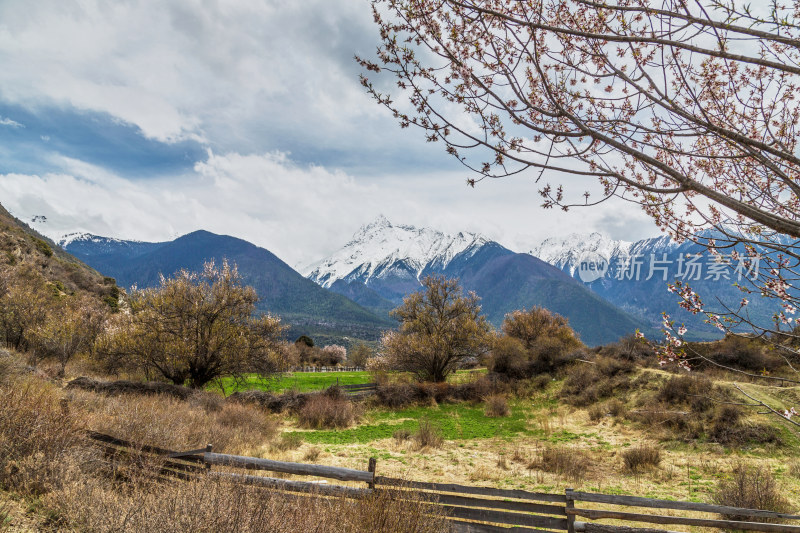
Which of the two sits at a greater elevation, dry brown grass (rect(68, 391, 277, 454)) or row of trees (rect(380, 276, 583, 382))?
row of trees (rect(380, 276, 583, 382))

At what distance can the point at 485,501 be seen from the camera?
27.6 feet

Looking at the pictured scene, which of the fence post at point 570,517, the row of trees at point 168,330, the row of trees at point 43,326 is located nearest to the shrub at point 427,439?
the fence post at point 570,517

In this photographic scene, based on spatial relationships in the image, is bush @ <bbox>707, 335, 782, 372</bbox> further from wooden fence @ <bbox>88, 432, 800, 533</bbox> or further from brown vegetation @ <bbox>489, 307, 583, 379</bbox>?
wooden fence @ <bbox>88, 432, 800, 533</bbox>

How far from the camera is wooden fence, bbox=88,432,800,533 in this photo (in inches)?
276

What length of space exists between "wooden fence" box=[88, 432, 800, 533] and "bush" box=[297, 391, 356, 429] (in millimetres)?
11631

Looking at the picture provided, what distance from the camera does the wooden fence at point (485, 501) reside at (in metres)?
7.01

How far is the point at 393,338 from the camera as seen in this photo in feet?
106

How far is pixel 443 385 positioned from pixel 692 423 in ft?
50.8

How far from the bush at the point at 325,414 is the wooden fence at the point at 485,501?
458 inches

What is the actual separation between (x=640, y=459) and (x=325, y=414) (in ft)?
48.4

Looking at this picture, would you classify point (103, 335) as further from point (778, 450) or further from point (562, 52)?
point (778, 450)

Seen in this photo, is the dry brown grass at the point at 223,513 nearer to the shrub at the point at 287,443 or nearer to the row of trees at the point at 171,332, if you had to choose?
the shrub at the point at 287,443

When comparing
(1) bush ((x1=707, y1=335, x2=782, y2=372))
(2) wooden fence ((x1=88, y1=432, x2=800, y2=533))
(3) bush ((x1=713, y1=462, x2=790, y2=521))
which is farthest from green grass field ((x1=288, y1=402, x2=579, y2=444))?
(1) bush ((x1=707, y1=335, x2=782, y2=372))

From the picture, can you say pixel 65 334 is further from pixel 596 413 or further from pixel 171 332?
pixel 596 413
